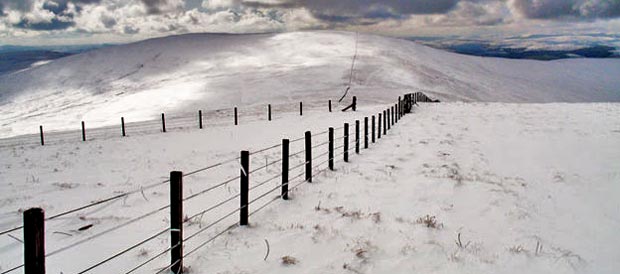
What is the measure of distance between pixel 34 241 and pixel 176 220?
6.36ft

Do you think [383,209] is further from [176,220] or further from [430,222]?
[176,220]

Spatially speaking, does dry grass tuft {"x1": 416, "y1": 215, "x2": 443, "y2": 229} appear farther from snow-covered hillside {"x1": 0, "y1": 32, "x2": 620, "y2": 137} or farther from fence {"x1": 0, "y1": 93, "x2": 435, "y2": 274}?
snow-covered hillside {"x1": 0, "y1": 32, "x2": 620, "y2": 137}

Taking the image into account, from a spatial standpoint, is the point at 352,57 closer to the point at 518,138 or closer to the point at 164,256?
the point at 518,138

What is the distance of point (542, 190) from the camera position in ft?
34.0

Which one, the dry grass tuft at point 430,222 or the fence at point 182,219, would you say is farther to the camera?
the dry grass tuft at point 430,222

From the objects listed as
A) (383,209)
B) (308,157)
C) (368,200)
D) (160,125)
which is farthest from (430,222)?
(160,125)

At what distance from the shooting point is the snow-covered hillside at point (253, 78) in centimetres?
6169

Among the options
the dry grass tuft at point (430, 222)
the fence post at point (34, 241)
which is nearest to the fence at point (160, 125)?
the dry grass tuft at point (430, 222)

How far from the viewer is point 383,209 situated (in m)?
8.69

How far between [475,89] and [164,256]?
260 feet

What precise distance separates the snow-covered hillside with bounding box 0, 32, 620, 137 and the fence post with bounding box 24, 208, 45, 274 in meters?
50.3

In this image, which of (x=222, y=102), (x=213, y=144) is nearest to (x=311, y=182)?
(x=213, y=144)

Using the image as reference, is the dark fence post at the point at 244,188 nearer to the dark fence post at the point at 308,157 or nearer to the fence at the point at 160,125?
the dark fence post at the point at 308,157

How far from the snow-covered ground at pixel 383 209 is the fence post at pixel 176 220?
255 mm
